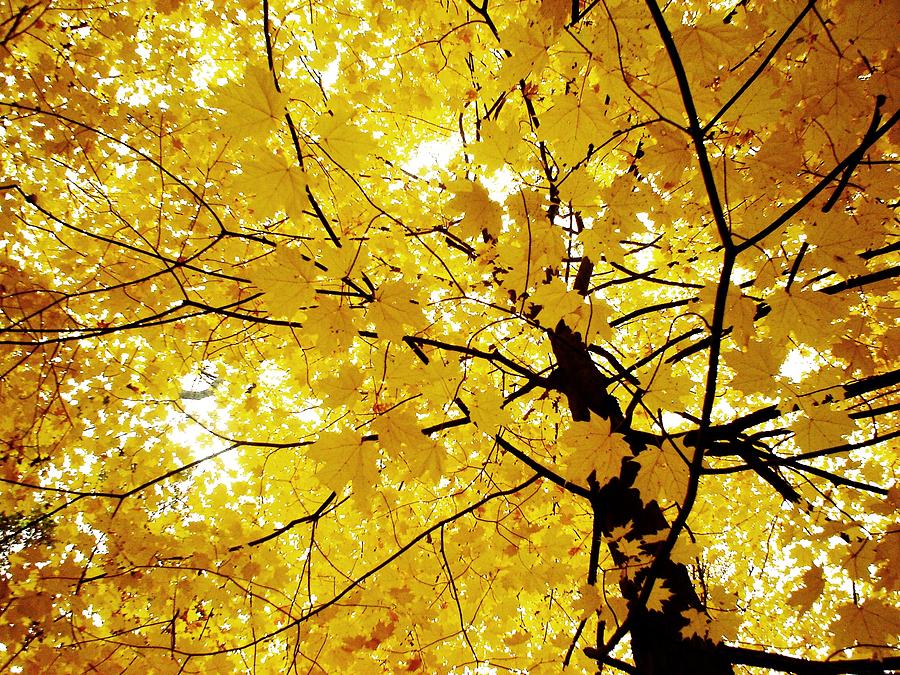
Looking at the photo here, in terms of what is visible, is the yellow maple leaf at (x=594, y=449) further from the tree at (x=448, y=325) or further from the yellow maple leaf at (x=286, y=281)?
the yellow maple leaf at (x=286, y=281)

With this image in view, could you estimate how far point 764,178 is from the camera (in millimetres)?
1526

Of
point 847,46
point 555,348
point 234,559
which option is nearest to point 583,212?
point 847,46

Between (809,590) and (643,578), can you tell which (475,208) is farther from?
(643,578)

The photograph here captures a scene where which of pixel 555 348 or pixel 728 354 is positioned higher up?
pixel 555 348

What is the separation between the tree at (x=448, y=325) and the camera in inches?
49.5

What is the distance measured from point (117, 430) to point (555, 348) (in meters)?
3.38

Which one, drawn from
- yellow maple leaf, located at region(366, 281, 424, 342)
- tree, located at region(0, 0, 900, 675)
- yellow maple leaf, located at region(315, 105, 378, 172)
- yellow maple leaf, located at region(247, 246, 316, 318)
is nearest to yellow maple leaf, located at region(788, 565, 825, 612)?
tree, located at region(0, 0, 900, 675)

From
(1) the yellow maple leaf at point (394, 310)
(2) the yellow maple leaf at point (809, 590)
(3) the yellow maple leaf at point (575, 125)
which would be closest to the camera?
(3) the yellow maple leaf at point (575, 125)

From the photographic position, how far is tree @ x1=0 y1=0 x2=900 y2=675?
1258mm

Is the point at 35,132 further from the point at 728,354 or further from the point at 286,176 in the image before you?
the point at 728,354

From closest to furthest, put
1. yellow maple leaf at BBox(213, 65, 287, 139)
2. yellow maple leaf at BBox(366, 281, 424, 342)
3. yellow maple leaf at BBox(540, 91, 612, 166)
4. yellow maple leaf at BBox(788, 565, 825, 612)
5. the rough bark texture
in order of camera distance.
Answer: yellow maple leaf at BBox(213, 65, 287, 139)
yellow maple leaf at BBox(540, 91, 612, 166)
yellow maple leaf at BBox(366, 281, 424, 342)
yellow maple leaf at BBox(788, 565, 825, 612)
the rough bark texture

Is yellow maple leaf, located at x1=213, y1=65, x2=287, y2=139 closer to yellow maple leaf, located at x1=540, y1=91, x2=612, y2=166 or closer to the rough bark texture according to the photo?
yellow maple leaf, located at x1=540, y1=91, x2=612, y2=166

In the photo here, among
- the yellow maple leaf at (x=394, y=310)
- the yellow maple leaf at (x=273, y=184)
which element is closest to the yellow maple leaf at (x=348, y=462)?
the yellow maple leaf at (x=394, y=310)

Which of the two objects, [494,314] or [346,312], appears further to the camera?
[494,314]
